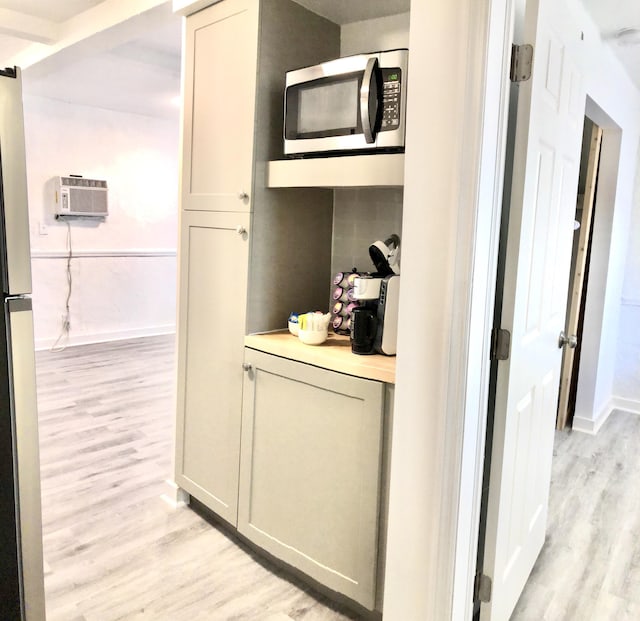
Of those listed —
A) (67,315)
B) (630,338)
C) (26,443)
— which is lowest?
(67,315)

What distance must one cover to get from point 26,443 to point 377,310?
112 cm

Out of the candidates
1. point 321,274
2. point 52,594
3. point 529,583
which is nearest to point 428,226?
point 321,274

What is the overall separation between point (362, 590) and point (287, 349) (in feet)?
2.73

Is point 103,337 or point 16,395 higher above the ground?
point 16,395

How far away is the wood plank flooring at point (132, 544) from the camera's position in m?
1.94

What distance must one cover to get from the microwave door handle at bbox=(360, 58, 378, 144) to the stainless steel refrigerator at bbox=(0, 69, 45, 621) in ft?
3.15

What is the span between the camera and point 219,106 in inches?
87.3

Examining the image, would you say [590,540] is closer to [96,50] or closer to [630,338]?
[630,338]

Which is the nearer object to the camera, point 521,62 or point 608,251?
point 521,62

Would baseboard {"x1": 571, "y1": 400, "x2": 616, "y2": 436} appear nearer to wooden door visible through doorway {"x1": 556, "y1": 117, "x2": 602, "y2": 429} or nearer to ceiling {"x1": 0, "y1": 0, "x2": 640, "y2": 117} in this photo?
wooden door visible through doorway {"x1": 556, "y1": 117, "x2": 602, "y2": 429}

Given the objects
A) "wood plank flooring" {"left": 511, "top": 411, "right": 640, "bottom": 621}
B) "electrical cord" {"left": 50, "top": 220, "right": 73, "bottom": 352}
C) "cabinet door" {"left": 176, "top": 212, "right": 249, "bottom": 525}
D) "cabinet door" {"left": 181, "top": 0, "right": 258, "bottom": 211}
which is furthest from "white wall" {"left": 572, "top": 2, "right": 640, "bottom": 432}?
"electrical cord" {"left": 50, "top": 220, "right": 73, "bottom": 352}

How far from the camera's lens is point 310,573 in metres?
1.97

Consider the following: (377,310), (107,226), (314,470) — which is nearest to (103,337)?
(107,226)

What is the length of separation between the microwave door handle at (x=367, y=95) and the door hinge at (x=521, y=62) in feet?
1.47
